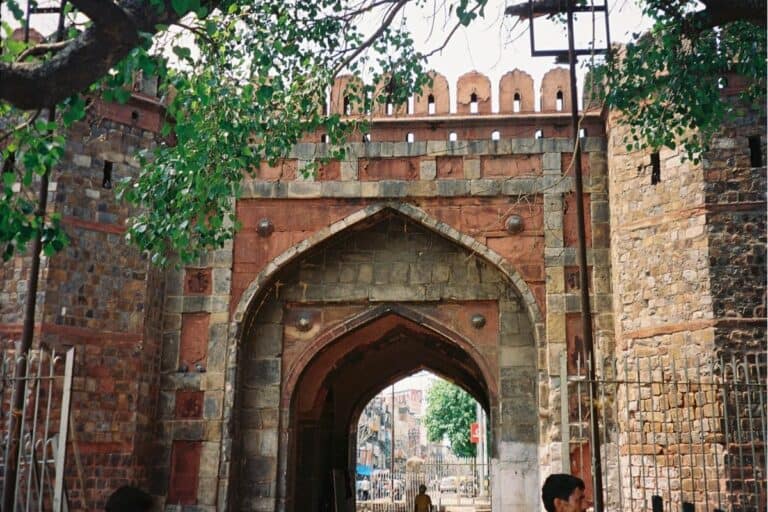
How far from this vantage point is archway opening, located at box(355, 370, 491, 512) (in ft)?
70.4

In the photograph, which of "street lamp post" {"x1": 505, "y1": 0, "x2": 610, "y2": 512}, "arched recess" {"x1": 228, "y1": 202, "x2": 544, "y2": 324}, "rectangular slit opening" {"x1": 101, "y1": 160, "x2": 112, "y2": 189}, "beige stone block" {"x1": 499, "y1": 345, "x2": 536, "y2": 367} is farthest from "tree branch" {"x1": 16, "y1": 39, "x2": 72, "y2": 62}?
"beige stone block" {"x1": 499, "y1": 345, "x2": 536, "y2": 367}

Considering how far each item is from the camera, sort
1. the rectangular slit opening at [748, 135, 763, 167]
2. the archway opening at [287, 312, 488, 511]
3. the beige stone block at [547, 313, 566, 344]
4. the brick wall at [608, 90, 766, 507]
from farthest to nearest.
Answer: the archway opening at [287, 312, 488, 511], the beige stone block at [547, 313, 566, 344], the rectangular slit opening at [748, 135, 763, 167], the brick wall at [608, 90, 766, 507]

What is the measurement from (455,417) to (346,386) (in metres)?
19.1

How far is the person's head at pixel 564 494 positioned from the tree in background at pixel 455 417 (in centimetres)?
2710

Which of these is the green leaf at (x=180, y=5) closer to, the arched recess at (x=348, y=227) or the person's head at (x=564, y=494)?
the person's head at (x=564, y=494)

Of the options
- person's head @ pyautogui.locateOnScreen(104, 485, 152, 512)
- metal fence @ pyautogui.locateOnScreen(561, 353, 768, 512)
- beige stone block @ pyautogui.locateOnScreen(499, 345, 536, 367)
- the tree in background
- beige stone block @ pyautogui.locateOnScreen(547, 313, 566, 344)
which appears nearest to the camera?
person's head @ pyautogui.locateOnScreen(104, 485, 152, 512)

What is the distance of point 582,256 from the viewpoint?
771 centimetres

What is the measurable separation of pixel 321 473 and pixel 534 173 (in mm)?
4981

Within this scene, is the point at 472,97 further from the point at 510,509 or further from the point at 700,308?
the point at 510,509

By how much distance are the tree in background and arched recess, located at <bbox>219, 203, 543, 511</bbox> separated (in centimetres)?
2135

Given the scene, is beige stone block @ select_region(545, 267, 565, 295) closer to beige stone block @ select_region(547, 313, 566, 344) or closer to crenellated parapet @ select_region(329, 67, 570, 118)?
beige stone block @ select_region(547, 313, 566, 344)

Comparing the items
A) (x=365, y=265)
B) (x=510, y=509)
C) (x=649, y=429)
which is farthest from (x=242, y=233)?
(x=649, y=429)

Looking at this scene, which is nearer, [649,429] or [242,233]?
[649,429]

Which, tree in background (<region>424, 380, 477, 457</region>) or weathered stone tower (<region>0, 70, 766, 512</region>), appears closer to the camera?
weathered stone tower (<region>0, 70, 766, 512</region>)
